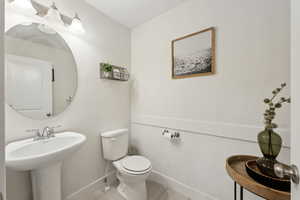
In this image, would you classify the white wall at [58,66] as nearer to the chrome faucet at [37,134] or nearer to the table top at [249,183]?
A: the chrome faucet at [37,134]

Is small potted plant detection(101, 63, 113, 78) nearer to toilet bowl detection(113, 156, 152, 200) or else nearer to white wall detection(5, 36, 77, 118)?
white wall detection(5, 36, 77, 118)

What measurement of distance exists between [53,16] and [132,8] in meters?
0.89

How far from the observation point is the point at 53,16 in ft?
4.11

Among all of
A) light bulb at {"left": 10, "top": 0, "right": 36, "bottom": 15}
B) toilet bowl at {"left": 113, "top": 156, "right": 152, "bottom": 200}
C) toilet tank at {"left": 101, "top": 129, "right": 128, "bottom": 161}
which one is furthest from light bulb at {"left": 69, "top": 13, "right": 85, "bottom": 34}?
toilet bowl at {"left": 113, "top": 156, "right": 152, "bottom": 200}

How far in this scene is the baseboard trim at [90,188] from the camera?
1444 millimetres

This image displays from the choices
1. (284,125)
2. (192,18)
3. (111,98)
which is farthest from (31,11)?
(284,125)

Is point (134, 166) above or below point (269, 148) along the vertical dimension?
below

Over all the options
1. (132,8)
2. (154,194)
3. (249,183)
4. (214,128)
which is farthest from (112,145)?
(132,8)

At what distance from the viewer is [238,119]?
4.06 feet

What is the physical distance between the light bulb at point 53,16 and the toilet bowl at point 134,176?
1.63m

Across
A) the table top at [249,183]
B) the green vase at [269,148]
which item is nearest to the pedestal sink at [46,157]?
the table top at [249,183]

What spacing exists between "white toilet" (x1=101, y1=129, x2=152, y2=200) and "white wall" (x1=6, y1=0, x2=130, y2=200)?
163 mm

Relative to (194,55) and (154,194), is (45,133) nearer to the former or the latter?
(154,194)

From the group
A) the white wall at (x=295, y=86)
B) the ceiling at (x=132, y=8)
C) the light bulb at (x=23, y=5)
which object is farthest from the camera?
the ceiling at (x=132, y=8)
